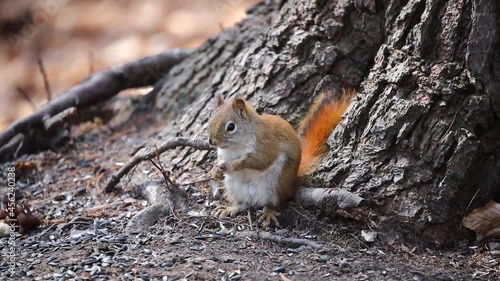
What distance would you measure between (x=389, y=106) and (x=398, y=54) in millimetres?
251

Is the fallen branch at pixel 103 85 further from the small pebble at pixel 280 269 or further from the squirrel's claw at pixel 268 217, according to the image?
the small pebble at pixel 280 269

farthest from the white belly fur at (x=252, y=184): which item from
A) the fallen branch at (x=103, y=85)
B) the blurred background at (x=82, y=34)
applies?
the blurred background at (x=82, y=34)

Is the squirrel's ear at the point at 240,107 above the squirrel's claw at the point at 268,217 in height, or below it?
above

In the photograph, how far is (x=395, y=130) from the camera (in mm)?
3025

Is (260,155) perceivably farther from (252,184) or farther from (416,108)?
(416,108)

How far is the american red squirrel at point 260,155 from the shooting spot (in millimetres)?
3207

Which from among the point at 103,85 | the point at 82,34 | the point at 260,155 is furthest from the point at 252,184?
the point at 82,34

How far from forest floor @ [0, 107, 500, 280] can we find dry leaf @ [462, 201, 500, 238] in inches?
3.4

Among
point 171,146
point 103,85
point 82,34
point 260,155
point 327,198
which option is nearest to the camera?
point 327,198

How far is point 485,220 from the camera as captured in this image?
3.01 meters

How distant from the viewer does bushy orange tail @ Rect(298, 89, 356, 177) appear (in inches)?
132

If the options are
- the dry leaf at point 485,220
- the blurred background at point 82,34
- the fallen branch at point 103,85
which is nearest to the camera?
the dry leaf at point 485,220

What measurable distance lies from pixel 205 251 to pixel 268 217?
0.44 metres

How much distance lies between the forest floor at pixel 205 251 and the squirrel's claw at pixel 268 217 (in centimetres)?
4
